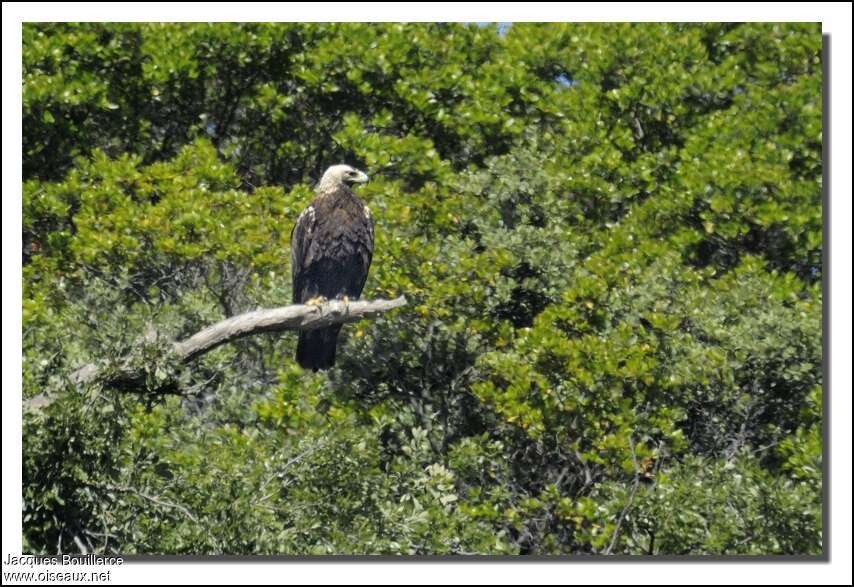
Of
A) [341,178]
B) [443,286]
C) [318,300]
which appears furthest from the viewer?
[341,178]

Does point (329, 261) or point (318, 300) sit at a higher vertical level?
point (329, 261)

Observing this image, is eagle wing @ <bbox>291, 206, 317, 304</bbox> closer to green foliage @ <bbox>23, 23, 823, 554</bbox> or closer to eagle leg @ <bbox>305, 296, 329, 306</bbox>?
eagle leg @ <bbox>305, 296, 329, 306</bbox>

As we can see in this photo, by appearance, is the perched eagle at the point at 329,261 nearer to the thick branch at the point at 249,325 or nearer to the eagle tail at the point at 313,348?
the eagle tail at the point at 313,348

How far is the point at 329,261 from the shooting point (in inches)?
391

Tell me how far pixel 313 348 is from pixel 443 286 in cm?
95

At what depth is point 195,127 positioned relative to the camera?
39.3 feet

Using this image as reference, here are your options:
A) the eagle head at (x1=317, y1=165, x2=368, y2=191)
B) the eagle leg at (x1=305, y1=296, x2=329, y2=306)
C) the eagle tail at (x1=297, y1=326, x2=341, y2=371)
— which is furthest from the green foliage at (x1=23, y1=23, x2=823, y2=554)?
the eagle leg at (x1=305, y1=296, x2=329, y2=306)

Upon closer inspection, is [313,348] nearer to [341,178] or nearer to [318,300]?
[318,300]

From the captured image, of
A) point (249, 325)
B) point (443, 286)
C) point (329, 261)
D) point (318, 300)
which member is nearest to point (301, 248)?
point (329, 261)

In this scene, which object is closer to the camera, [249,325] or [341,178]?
[249,325]

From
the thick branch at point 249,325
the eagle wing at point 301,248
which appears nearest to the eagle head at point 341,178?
the eagle wing at point 301,248

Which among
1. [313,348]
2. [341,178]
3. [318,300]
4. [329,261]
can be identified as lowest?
[313,348]

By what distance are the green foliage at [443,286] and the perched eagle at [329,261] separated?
0.18 metres

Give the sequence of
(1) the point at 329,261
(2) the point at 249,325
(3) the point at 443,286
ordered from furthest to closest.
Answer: (1) the point at 329,261 → (3) the point at 443,286 → (2) the point at 249,325
